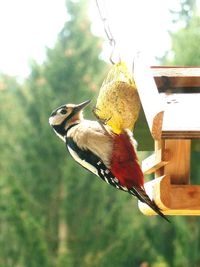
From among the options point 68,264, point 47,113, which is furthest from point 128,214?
point 47,113

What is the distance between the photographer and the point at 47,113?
11664mm

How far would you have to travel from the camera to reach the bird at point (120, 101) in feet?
8.60

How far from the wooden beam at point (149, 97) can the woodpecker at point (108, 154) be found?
0.25 metres

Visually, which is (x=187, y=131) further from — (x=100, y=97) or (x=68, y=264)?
(x=68, y=264)

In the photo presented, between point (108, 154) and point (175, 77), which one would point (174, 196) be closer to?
point (108, 154)

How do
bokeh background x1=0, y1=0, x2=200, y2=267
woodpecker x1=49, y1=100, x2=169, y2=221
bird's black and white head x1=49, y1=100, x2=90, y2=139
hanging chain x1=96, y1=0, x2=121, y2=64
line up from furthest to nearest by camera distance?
1. bokeh background x1=0, y1=0, x2=200, y2=267
2. bird's black and white head x1=49, y1=100, x2=90, y2=139
3. hanging chain x1=96, y1=0, x2=121, y2=64
4. woodpecker x1=49, y1=100, x2=169, y2=221

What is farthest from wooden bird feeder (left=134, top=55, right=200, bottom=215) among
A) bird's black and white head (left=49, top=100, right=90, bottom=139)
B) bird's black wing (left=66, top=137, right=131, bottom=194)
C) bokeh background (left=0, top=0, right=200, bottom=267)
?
bokeh background (left=0, top=0, right=200, bottom=267)

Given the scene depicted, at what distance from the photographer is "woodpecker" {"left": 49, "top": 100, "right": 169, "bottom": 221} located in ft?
8.09

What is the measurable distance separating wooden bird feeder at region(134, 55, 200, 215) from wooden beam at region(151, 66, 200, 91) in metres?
0.08

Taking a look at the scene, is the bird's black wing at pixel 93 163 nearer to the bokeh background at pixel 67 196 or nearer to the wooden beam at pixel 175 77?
the wooden beam at pixel 175 77

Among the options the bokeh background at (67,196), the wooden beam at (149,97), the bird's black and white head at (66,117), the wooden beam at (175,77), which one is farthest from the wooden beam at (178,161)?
the bokeh background at (67,196)

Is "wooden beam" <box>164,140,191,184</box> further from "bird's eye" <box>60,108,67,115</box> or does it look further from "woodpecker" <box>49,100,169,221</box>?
"bird's eye" <box>60,108,67,115</box>

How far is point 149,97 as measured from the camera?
214 centimetres

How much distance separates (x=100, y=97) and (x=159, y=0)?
11.5m
